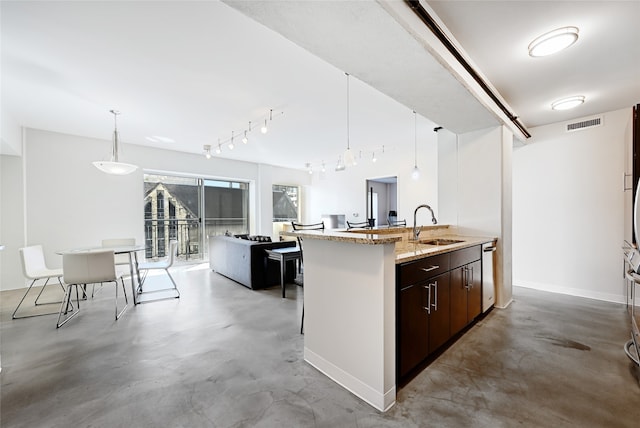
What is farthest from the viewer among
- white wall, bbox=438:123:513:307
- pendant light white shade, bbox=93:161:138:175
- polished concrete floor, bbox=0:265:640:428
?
pendant light white shade, bbox=93:161:138:175

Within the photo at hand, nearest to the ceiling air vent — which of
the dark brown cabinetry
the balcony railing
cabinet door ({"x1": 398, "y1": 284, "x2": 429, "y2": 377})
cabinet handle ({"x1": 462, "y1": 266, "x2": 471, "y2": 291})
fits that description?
the dark brown cabinetry

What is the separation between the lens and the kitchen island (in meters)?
1.56

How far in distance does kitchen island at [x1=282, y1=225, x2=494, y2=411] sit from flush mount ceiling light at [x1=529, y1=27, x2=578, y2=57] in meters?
1.90

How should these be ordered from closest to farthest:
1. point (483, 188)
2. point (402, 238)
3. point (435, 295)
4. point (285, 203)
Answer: point (435, 295) < point (402, 238) < point (483, 188) < point (285, 203)

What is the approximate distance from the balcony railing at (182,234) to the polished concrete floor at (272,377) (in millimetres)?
3138

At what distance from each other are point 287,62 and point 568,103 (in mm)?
3511

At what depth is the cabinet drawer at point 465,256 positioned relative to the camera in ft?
7.51

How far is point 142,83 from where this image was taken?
114 inches

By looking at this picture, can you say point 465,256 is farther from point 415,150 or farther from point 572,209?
point 415,150

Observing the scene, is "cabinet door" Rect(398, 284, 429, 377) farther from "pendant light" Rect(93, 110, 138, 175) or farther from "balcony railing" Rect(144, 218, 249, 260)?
"balcony railing" Rect(144, 218, 249, 260)

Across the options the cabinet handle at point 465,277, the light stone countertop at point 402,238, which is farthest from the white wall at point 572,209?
the cabinet handle at point 465,277

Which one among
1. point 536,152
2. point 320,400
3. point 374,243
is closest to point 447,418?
point 320,400

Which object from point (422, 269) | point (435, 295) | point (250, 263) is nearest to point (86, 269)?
point (250, 263)

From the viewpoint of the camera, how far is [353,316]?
67.6 inches
